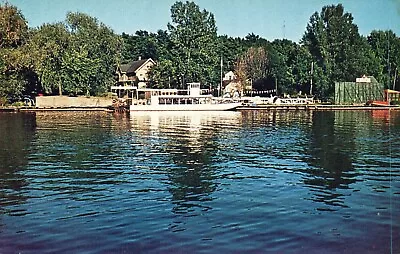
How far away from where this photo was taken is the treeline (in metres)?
67.9

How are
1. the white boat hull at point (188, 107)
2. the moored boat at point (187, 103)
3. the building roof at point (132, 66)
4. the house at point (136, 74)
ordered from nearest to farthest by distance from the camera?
the white boat hull at point (188, 107) → the moored boat at point (187, 103) → the house at point (136, 74) → the building roof at point (132, 66)

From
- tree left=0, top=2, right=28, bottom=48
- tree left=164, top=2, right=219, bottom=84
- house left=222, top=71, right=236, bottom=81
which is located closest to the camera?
tree left=0, top=2, right=28, bottom=48

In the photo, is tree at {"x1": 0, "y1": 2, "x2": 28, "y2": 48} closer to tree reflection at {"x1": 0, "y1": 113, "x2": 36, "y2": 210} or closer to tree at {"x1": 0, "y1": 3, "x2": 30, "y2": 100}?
tree at {"x1": 0, "y1": 3, "x2": 30, "y2": 100}

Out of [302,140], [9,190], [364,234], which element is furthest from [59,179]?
[302,140]

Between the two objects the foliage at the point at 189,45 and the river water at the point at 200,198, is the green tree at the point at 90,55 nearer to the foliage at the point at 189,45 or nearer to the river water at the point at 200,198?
the foliage at the point at 189,45

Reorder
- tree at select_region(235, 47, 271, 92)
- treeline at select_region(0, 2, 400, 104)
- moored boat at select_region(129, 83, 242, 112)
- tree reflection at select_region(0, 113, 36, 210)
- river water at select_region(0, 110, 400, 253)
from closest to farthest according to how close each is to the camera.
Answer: river water at select_region(0, 110, 400, 253)
tree reflection at select_region(0, 113, 36, 210)
treeline at select_region(0, 2, 400, 104)
moored boat at select_region(129, 83, 242, 112)
tree at select_region(235, 47, 271, 92)

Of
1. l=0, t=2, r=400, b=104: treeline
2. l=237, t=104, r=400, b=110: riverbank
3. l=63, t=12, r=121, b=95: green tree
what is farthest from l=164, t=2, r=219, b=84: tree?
l=237, t=104, r=400, b=110: riverbank

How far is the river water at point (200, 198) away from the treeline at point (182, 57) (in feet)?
145

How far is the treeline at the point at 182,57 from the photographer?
67.9 metres

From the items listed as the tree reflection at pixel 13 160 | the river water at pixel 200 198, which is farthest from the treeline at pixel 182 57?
the river water at pixel 200 198

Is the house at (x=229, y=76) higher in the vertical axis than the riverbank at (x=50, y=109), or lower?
higher

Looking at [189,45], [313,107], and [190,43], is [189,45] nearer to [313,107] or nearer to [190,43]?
[190,43]

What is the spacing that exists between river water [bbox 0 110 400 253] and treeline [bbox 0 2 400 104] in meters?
44.3

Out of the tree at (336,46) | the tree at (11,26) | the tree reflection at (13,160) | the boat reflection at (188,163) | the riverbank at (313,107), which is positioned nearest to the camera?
the boat reflection at (188,163)
